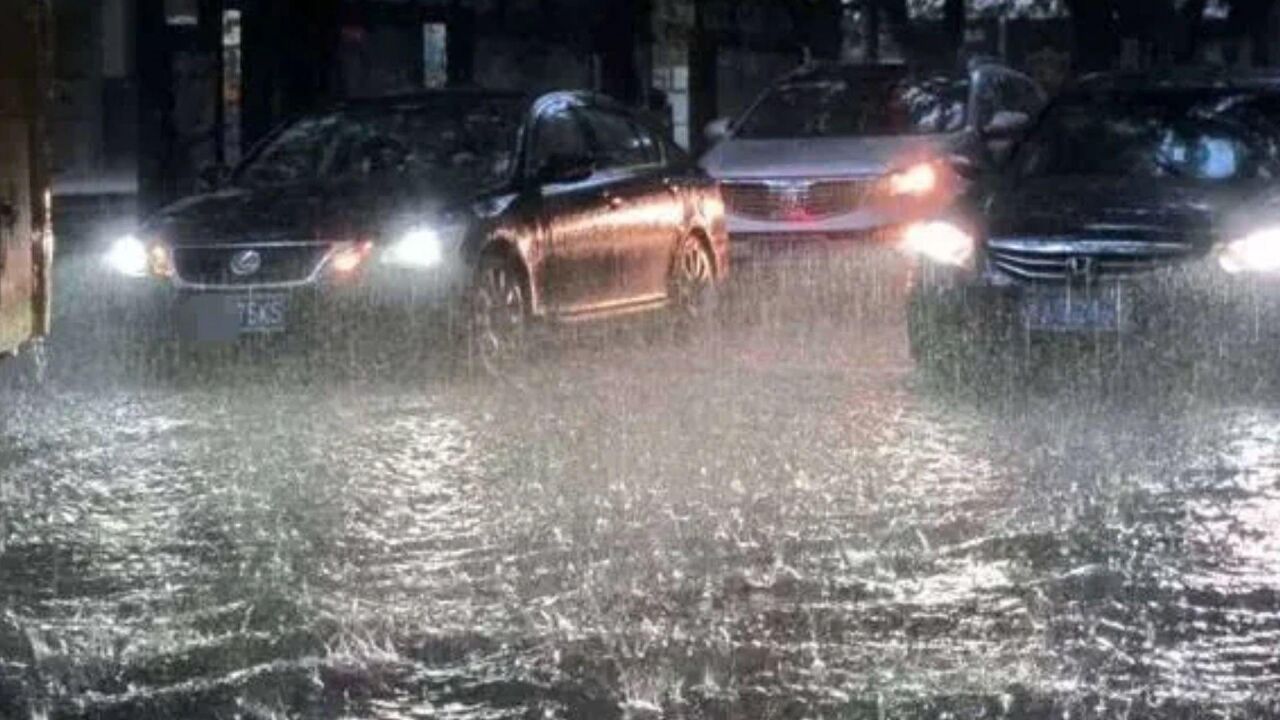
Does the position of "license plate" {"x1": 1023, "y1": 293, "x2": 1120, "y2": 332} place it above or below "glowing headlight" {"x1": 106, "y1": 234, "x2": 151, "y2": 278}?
below

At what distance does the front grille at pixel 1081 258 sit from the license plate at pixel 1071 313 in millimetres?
95

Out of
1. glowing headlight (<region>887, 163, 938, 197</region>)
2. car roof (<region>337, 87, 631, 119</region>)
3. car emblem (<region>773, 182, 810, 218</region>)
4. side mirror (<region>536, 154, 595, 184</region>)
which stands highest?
car roof (<region>337, 87, 631, 119</region>)

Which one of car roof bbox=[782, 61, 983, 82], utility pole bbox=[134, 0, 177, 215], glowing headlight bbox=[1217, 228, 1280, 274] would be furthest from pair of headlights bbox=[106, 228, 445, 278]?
car roof bbox=[782, 61, 983, 82]

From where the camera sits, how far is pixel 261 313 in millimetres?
13695

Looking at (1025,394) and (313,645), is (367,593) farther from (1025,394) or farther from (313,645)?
(1025,394)

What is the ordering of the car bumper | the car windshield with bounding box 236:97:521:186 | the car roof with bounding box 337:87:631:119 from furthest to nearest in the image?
the car bumper
the car roof with bounding box 337:87:631:119
the car windshield with bounding box 236:97:521:186

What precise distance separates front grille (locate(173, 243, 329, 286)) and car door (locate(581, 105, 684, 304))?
2340 mm

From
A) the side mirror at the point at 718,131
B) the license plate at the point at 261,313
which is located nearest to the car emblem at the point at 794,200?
the side mirror at the point at 718,131

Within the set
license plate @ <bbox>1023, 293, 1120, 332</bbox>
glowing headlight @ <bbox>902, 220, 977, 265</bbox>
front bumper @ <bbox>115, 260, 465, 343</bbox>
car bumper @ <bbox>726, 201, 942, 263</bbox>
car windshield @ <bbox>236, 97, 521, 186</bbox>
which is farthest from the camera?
car bumper @ <bbox>726, 201, 942, 263</bbox>

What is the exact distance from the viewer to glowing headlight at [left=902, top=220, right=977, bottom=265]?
1317 centimetres

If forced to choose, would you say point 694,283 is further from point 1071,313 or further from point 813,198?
point 1071,313

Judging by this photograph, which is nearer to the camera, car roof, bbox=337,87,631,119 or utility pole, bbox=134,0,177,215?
car roof, bbox=337,87,631,119

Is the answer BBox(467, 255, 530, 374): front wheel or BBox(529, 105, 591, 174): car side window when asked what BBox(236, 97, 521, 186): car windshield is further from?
BBox(467, 255, 530, 374): front wheel

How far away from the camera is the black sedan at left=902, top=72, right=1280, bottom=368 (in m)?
12.7
